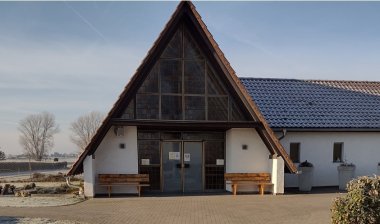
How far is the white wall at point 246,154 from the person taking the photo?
14344 mm

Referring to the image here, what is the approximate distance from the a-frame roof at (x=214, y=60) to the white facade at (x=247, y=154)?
674 mm

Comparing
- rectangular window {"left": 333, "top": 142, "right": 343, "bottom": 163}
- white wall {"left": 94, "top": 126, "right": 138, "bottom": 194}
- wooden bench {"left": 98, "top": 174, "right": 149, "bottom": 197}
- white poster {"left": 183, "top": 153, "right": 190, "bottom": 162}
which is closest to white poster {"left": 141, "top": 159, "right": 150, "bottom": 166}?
white wall {"left": 94, "top": 126, "right": 138, "bottom": 194}

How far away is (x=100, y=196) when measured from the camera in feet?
43.7

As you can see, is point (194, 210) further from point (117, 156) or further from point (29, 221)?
point (29, 221)

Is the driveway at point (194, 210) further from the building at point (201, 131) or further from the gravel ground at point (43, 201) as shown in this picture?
the building at point (201, 131)

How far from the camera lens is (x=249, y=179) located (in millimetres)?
14109

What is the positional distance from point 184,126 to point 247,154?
10.1ft

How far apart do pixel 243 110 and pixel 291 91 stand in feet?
16.4

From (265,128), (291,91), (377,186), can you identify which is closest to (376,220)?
(377,186)

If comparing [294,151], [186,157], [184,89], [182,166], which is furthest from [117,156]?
[294,151]

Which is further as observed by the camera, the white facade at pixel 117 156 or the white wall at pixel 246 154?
the white wall at pixel 246 154

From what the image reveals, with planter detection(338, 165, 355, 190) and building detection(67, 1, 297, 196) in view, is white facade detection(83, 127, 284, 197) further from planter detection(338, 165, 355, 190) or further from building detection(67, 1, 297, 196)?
planter detection(338, 165, 355, 190)

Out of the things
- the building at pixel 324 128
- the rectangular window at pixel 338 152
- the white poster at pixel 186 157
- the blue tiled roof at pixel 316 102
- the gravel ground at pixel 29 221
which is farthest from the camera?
the rectangular window at pixel 338 152

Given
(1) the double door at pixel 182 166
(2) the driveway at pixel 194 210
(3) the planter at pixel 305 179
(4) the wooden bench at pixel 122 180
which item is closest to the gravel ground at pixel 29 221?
(2) the driveway at pixel 194 210
